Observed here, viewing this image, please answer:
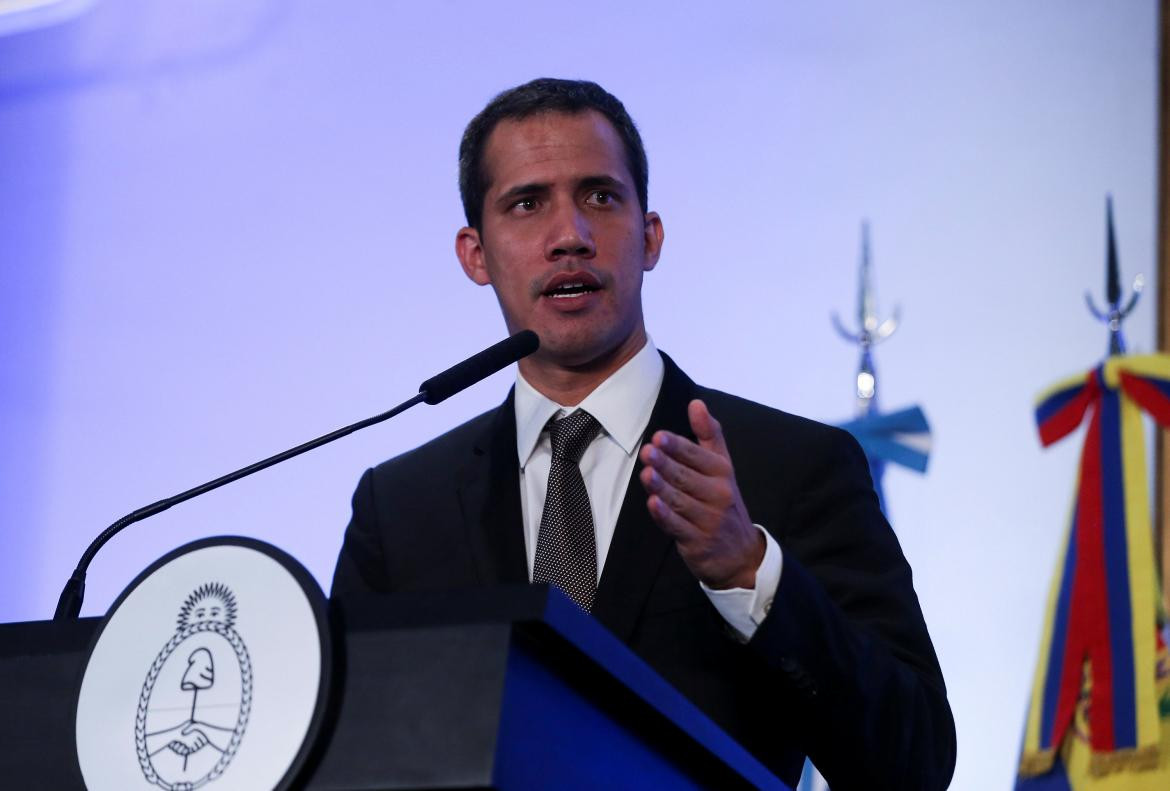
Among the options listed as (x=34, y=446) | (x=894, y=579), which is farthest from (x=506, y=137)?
(x=34, y=446)

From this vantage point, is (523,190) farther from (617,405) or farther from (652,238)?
(617,405)

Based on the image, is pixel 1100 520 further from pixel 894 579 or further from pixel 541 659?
pixel 541 659

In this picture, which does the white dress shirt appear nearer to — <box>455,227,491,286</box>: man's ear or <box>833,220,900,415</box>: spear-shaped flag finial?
<box>455,227,491,286</box>: man's ear

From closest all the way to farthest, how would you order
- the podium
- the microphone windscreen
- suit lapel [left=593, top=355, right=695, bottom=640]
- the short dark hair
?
the podium → the microphone windscreen → suit lapel [left=593, top=355, right=695, bottom=640] → the short dark hair

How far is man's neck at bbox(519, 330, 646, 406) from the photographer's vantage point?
5.98ft

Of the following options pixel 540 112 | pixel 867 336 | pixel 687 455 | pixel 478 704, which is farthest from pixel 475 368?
pixel 867 336

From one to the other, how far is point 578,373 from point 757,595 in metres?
0.75

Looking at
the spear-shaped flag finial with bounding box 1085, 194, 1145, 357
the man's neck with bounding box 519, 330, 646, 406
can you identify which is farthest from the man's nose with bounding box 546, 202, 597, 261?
the spear-shaped flag finial with bounding box 1085, 194, 1145, 357

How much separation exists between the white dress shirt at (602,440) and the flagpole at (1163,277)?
1.05 metres

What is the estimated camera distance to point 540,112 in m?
1.91

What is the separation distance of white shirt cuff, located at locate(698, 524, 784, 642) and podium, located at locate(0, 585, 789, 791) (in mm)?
186

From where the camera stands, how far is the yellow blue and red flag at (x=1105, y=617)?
2.25 metres

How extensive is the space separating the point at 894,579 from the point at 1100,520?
949mm

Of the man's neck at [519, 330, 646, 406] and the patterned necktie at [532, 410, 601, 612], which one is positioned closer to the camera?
the patterned necktie at [532, 410, 601, 612]
